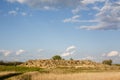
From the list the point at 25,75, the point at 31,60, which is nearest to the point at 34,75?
the point at 25,75

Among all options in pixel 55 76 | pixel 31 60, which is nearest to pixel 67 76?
pixel 55 76

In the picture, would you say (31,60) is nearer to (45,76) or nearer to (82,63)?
(82,63)

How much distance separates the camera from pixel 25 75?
3878 centimetres

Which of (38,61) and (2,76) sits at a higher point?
(38,61)

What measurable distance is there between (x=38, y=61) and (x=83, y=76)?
23.7m

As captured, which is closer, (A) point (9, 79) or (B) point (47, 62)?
(A) point (9, 79)

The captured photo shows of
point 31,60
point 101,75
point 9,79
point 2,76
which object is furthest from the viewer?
point 31,60

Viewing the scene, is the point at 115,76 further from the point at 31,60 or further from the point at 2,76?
the point at 31,60

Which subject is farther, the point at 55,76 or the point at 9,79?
the point at 55,76

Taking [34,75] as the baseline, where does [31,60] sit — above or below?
above

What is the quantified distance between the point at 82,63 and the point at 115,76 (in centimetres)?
2271

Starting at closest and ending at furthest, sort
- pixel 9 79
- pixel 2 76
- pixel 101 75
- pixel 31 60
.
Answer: pixel 9 79
pixel 2 76
pixel 101 75
pixel 31 60

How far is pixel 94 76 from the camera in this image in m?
40.4

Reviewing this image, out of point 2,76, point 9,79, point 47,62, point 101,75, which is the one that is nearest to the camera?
point 9,79
